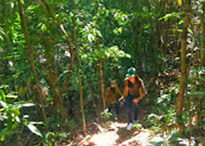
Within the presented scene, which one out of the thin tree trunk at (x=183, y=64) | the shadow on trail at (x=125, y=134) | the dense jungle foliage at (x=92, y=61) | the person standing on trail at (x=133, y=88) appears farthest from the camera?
the person standing on trail at (x=133, y=88)

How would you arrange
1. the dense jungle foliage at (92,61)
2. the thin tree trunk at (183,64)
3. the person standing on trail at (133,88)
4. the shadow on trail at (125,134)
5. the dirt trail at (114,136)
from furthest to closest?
the person standing on trail at (133,88)
the shadow on trail at (125,134)
the dirt trail at (114,136)
the dense jungle foliage at (92,61)
the thin tree trunk at (183,64)

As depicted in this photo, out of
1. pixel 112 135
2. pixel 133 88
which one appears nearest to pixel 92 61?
pixel 133 88

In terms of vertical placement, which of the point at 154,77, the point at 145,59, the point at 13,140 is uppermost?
the point at 145,59

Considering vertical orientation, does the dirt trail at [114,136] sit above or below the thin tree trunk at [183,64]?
below

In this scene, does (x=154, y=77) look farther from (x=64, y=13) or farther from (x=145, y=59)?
(x=64, y=13)

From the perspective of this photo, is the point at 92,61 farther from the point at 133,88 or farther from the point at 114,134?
the point at 114,134

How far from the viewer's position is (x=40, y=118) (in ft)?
19.0

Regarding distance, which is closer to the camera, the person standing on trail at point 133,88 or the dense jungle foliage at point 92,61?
the dense jungle foliage at point 92,61

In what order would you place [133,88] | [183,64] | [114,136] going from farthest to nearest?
[133,88] → [114,136] → [183,64]

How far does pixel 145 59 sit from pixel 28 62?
436cm

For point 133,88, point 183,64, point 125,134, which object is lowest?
point 125,134

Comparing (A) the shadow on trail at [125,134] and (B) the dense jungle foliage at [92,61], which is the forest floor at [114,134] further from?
(B) the dense jungle foliage at [92,61]

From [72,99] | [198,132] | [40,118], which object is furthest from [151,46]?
[198,132]

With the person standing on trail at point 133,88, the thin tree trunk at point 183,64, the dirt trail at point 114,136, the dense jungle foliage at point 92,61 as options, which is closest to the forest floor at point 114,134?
the dirt trail at point 114,136
